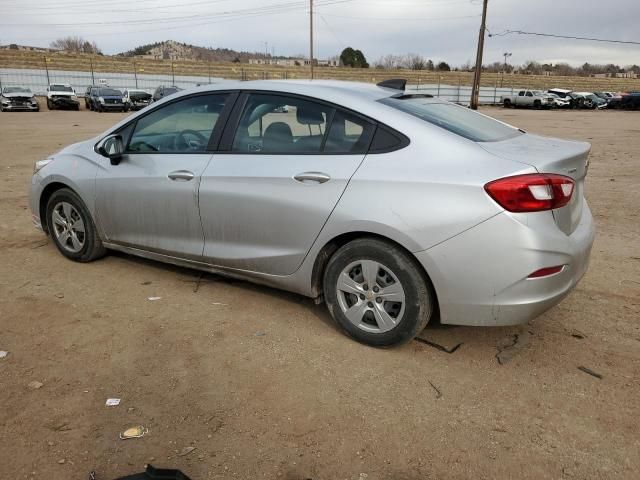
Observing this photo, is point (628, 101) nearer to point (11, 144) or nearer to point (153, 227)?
point (11, 144)

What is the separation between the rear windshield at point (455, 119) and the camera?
3.36m

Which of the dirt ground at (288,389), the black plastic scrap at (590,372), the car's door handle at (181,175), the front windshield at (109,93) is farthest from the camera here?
Result: the front windshield at (109,93)

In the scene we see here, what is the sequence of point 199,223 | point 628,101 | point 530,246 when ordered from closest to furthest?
point 530,246, point 199,223, point 628,101

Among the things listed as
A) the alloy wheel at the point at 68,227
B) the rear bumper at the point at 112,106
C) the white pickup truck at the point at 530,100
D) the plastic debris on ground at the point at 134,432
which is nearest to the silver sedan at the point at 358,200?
the alloy wheel at the point at 68,227

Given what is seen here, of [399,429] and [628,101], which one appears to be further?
[628,101]

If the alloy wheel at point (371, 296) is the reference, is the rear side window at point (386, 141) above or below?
above

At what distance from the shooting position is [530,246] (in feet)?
9.34

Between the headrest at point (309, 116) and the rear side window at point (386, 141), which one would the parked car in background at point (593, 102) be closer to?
the headrest at point (309, 116)

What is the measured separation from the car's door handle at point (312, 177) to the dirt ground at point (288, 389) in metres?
1.05

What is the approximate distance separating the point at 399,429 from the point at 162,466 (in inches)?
44.8

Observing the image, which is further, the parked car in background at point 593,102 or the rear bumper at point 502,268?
the parked car in background at point 593,102

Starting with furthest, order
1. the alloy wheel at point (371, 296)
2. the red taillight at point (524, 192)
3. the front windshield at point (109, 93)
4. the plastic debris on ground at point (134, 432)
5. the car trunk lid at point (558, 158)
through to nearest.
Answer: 1. the front windshield at point (109, 93)
2. the alloy wheel at point (371, 296)
3. the car trunk lid at point (558, 158)
4. the red taillight at point (524, 192)
5. the plastic debris on ground at point (134, 432)

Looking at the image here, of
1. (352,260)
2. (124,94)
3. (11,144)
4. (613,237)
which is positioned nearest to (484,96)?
(124,94)

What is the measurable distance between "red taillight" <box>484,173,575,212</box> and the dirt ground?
1021mm
